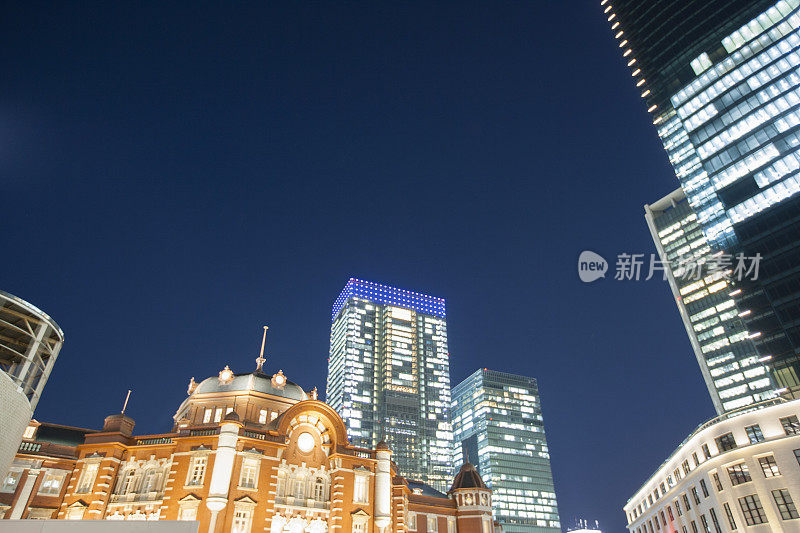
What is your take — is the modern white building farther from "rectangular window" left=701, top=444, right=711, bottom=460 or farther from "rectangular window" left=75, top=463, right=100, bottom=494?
"rectangular window" left=75, top=463, right=100, bottom=494

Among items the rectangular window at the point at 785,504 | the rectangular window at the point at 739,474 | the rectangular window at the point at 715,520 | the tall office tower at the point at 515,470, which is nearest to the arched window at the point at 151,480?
the rectangular window at the point at 715,520

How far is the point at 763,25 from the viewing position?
10206 cm

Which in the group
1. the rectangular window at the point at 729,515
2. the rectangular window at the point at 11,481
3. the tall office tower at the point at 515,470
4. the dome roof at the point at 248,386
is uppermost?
the tall office tower at the point at 515,470

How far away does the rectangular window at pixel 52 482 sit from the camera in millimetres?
47375

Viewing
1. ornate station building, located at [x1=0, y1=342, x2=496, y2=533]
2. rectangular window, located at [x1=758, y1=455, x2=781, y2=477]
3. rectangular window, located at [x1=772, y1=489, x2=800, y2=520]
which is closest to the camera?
ornate station building, located at [x1=0, y1=342, x2=496, y2=533]

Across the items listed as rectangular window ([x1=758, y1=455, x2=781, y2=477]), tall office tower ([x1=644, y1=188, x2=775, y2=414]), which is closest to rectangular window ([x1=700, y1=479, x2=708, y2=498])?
rectangular window ([x1=758, y1=455, x2=781, y2=477])

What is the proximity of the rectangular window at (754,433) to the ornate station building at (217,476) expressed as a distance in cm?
3674

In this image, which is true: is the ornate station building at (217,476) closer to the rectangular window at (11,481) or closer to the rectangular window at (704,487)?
the rectangular window at (11,481)

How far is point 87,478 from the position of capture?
156 feet

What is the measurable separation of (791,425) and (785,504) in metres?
7.36

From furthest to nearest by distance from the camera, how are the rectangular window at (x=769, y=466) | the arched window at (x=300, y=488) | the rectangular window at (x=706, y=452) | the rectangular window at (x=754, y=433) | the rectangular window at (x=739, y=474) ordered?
the rectangular window at (x=706, y=452)
the rectangular window at (x=754, y=433)
the rectangular window at (x=739, y=474)
the arched window at (x=300, y=488)
the rectangular window at (x=769, y=466)

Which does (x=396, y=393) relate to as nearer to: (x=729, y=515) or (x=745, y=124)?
(x=745, y=124)

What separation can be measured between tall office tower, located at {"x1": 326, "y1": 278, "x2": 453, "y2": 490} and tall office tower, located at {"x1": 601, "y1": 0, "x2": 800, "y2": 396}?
107m

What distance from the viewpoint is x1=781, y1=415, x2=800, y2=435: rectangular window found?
51.0m
